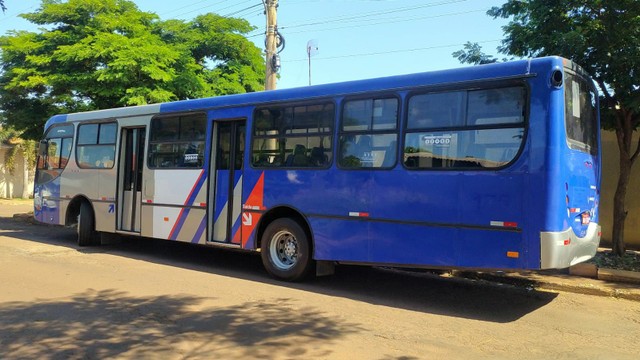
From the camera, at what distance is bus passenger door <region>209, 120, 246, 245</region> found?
889 cm

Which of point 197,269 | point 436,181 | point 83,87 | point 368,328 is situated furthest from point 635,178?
point 83,87

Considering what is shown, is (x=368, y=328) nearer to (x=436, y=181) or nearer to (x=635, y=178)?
(x=436, y=181)

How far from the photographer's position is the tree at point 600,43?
27.0ft

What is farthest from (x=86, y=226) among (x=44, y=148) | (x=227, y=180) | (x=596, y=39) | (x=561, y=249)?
(x=596, y=39)

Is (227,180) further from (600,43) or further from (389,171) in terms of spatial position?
(600,43)

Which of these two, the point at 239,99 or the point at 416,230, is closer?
the point at 416,230

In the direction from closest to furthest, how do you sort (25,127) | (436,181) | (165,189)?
(436,181) → (165,189) → (25,127)

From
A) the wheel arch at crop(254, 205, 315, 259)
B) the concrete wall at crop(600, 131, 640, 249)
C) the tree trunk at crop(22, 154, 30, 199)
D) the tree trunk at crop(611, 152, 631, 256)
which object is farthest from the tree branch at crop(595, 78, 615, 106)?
the tree trunk at crop(22, 154, 30, 199)

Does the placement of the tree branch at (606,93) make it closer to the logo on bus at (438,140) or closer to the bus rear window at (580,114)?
the bus rear window at (580,114)

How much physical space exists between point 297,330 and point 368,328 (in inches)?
30.9

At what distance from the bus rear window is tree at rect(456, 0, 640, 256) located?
1264mm

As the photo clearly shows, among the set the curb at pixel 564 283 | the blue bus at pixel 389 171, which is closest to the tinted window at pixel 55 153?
the blue bus at pixel 389 171

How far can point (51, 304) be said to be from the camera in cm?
647

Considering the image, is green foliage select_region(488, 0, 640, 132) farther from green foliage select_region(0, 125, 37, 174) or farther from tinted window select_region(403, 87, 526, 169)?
green foliage select_region(0, 125, 37, 174)
